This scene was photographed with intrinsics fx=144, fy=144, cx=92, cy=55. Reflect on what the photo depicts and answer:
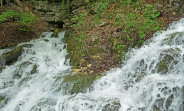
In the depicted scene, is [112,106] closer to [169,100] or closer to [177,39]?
[169,100]

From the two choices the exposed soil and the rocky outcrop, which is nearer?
the rocky outcrop

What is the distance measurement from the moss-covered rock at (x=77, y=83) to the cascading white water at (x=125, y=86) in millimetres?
179

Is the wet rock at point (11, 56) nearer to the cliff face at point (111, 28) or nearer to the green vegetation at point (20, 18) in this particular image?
the green vegetation at point (20, 18)

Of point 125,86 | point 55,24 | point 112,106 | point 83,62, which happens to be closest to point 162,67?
point 125,86

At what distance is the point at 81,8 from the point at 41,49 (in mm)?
4253

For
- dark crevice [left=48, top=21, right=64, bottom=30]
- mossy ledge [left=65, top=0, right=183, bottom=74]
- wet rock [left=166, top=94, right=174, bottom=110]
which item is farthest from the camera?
dark crevice [left=48, top=21, right=64, bottom=30]

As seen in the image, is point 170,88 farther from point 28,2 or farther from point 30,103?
point 28,2

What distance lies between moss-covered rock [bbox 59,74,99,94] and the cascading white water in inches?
7.1

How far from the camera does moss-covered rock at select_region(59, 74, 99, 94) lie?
18.1ft

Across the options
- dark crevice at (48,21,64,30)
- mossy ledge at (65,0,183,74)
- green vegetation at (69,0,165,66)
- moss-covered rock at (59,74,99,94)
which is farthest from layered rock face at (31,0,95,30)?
moss-covered rock at (59,74,99,94)

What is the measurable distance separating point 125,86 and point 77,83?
184 cm

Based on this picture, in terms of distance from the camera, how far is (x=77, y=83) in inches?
222

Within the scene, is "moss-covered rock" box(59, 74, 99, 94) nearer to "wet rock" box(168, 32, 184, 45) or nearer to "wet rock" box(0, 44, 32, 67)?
"wet rock" box(168, 32, 184, 45)

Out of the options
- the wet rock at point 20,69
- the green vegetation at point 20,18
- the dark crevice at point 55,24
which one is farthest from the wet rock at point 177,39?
the dark crevice at point 55,24
